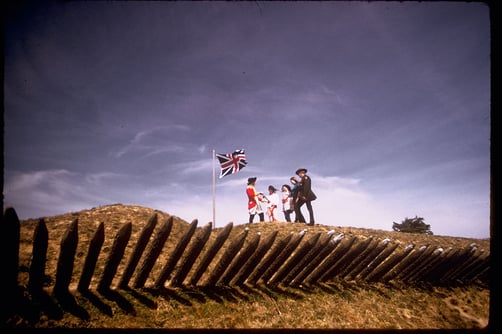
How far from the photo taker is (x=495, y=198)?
261cm

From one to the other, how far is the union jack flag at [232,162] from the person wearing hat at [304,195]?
3.03m

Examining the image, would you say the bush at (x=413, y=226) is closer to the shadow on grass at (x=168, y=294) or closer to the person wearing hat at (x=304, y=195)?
the person wearing hat at (x=304, y=195)

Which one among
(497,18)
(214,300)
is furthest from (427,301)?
(497,18)

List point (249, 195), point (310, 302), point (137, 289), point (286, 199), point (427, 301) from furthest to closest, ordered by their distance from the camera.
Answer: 1. point (286, 199)
2. point (249, 195)
3. point (427, 301)
4. point (310, 302)
5. point (137, 289)

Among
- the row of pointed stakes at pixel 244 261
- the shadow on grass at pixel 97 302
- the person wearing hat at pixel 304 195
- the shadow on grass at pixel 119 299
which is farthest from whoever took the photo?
the person wearing hat at pixel 304 195

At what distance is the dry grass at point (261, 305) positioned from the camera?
11.2ft

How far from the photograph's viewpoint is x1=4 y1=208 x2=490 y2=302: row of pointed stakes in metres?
3.15

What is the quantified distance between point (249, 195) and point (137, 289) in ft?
24.7

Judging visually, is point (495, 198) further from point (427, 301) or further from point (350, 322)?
point (427, 301)

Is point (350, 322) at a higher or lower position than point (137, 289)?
lower

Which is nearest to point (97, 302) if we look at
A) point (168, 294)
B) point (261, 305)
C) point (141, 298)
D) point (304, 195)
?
point (141, 298)

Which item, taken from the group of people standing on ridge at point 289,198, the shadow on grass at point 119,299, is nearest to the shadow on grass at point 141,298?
the shadow on grass at point 119,299

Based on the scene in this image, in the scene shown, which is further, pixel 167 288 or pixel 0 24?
pixel 167 288

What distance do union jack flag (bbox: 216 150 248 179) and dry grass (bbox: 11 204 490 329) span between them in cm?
577
